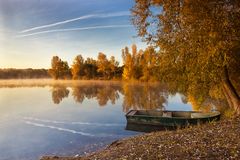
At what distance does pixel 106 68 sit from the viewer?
98.1m

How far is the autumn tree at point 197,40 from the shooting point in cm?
1447

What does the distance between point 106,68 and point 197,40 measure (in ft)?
274

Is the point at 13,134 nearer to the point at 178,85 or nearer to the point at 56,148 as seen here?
the point at 56,148

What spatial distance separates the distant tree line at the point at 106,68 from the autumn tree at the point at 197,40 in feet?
180

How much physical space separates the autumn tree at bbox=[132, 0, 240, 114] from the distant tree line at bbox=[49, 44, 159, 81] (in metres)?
54.7

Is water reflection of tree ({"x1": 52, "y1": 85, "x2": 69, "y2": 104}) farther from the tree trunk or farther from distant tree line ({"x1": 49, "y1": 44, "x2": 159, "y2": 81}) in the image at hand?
the tree trunk

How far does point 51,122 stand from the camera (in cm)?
2647

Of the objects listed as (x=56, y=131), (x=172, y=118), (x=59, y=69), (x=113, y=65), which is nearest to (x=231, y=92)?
(x=172, y=118)

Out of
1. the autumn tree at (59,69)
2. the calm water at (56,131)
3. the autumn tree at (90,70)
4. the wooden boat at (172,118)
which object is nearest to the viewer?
the calm water at (56,131)

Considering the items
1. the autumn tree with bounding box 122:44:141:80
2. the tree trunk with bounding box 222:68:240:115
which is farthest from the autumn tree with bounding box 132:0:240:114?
the autumn tree with bounding box 122:44:141:80

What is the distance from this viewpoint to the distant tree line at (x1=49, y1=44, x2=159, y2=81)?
8494 cm

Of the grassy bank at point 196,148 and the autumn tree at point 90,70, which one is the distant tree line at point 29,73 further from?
the grassy bank at point 196,148

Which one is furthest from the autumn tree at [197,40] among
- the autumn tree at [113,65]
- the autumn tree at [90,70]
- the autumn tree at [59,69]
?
the autumn tree at [59,69]

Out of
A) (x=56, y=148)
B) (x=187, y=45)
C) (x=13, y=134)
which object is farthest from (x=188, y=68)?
(x=13, y=134)
